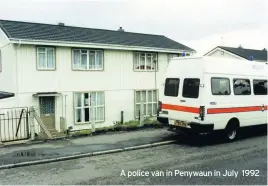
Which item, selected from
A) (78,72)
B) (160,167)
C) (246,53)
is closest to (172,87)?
(160,167)

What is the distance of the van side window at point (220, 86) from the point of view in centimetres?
1109

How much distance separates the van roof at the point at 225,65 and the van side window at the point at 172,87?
60 centimetres

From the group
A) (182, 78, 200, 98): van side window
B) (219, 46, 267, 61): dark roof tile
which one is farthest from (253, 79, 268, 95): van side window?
(219, 46, 267, 61): dark roof tile

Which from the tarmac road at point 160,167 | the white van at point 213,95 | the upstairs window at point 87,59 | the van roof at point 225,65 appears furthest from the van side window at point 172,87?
the upstairs window at point 87,59

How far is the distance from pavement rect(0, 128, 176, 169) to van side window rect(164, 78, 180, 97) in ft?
5.70

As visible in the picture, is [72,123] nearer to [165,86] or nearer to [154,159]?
[165,86]

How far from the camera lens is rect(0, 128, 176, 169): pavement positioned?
9259 mm

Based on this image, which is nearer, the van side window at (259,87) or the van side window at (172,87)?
the van side window at (172,87)

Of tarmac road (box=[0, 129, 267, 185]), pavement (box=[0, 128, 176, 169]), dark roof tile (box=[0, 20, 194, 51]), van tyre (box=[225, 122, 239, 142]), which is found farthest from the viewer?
dark roof tile (box=[0, 20, 194, 51])

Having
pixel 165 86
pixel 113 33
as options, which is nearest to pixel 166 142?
pixel 165 86

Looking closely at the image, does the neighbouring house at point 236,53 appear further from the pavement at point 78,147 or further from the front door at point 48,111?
the front door at point 48,111

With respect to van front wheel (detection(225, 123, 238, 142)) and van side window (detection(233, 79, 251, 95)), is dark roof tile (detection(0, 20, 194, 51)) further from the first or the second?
A: van front wheel (detection(225, 123, 238, 142))

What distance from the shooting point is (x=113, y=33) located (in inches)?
811

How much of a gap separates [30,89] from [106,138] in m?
4.87
